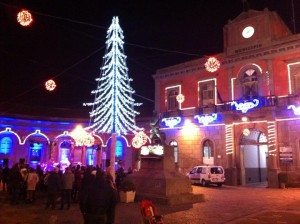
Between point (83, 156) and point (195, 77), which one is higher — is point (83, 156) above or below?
below

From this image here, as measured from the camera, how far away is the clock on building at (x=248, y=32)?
92.2ft

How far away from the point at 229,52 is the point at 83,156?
850 inches

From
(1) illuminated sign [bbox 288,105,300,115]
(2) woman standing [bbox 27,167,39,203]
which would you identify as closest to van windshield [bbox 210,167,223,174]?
(1) illuminated sign [bbox 288,105,300,115]

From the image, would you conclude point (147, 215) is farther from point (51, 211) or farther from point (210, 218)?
point (51, 211)

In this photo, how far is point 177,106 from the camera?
32.3 metres

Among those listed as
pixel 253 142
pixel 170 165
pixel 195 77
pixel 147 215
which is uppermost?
pixel 195 77

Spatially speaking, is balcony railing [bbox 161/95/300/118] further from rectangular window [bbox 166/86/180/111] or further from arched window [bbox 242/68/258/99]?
arched window [bbox 242/68/258/99]

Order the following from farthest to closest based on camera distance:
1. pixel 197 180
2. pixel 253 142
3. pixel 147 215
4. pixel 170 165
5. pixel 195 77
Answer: pixel 195 77, pixel 253 142, pixel 197 180, pixel 170 165, pixel 147 215

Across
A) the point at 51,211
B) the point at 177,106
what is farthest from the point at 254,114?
the point at 51,211

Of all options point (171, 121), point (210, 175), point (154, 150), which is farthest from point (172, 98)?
point (154, 150)

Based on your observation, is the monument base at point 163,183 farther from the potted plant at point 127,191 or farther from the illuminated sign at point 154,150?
the potted plant at point 127,191

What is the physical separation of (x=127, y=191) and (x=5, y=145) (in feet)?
82.0

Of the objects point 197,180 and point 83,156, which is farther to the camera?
point 83,156

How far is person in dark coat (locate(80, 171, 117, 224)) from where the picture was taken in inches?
244
